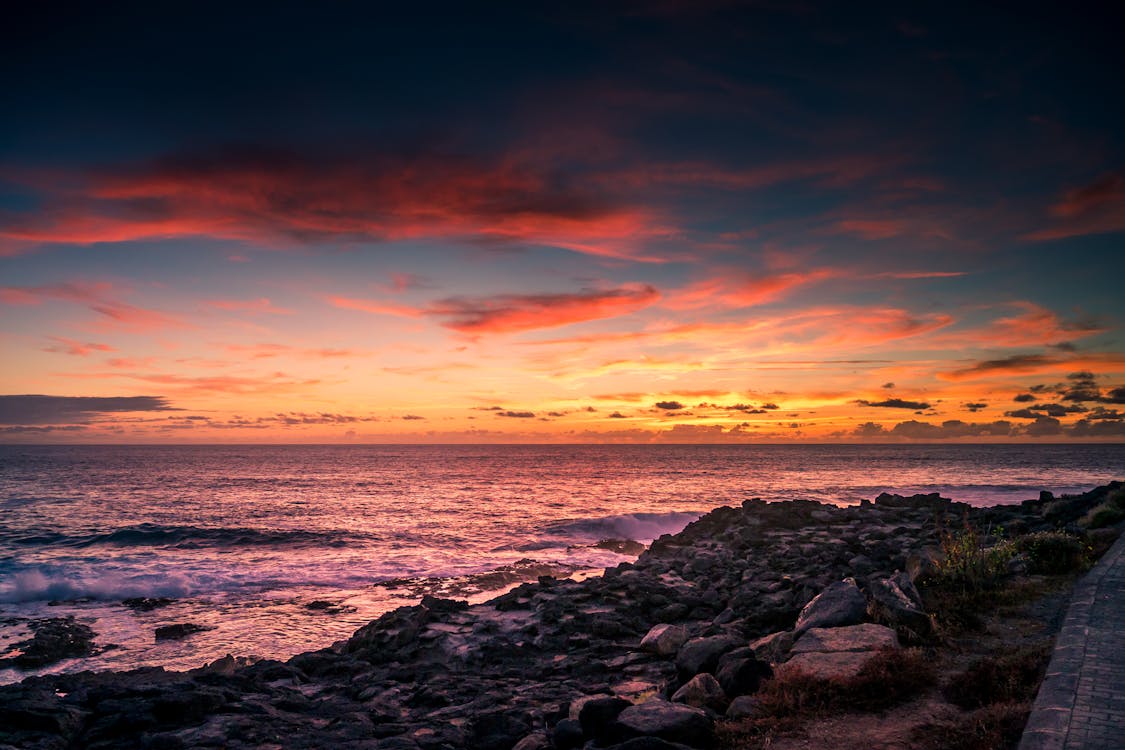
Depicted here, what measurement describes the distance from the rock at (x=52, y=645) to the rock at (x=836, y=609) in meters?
18.1

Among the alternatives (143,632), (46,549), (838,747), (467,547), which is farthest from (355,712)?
(46,549)

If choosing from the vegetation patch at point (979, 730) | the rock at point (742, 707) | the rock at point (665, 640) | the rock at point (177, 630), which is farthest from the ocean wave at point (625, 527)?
the vegetation patch at point (979, 730)

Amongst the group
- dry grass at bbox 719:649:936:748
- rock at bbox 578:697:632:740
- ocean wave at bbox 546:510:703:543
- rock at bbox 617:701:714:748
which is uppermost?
dry grass at bbox 719:649:936:748

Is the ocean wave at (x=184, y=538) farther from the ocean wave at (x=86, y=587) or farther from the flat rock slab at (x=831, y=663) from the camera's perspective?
the flat rock slab at (x=831, y=663)

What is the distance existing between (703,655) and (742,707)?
2.77 m

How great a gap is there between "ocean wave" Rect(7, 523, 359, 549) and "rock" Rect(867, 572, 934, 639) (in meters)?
31.7

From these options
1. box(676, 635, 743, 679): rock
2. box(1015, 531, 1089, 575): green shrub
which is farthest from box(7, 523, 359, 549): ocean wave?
box(1015, 531, 1089, 575): green shrub

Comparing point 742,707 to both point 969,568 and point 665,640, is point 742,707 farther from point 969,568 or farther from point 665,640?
A: point 969,568

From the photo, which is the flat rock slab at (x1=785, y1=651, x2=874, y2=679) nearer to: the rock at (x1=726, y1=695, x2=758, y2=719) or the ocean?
the rock at (x1=726, y1=695, x2=758, y2=719)

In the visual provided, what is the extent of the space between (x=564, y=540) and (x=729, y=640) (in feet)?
90.5

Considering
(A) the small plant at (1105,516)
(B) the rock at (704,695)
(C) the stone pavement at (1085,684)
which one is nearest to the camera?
(C) the stone pavement at (1085,684)

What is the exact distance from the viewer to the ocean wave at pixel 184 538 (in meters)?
36.3

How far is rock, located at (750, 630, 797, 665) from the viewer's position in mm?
9461

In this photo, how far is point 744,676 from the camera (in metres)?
8.56
